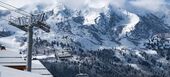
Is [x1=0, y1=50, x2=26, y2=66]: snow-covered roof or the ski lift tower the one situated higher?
the ski lift tower

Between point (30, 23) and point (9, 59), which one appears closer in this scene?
point (30, 23)

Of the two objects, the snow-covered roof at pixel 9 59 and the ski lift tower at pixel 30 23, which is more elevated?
the ski lift tower at pixel 30 23

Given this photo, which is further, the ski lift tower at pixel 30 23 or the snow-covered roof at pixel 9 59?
the snow-covered roof at pixel 9 59

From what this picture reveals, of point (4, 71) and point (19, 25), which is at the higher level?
point (19, 25)

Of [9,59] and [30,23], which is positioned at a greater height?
[30,23]

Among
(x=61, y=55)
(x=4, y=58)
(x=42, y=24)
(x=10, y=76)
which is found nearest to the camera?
(x=10, y=76)

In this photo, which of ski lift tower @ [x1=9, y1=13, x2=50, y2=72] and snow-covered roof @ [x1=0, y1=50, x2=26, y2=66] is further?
snow-covered roof @ [x1=0, y1=50, x2=26, y2=66]

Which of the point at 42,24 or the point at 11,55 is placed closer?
the point at 42,24

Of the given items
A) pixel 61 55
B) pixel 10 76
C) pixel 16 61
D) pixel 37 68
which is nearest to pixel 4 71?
pixel 10 76

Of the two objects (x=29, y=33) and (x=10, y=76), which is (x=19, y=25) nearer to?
(x=29, y=33)

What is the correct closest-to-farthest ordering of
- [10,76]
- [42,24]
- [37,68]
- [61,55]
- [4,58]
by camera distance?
[10,76], [42,24], [61,55], [4,58], [37,68]

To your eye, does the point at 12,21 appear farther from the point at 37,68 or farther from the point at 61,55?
the point at 37,68
